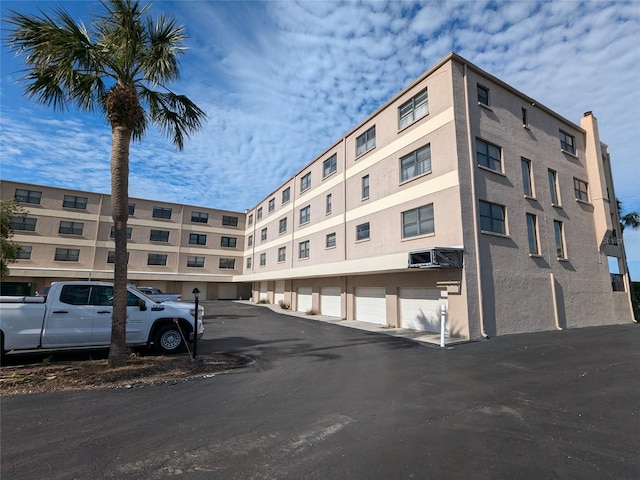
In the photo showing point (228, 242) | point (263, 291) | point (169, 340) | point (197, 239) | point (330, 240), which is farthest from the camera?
point (228, 242)

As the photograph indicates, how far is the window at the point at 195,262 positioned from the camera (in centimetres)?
4260

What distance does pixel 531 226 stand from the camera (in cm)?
1709

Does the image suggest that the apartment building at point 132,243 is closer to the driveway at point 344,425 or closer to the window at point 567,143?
the window at point 567,143

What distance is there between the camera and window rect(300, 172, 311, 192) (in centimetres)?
2812

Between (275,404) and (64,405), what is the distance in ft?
11.7

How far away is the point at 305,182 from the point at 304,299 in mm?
9978

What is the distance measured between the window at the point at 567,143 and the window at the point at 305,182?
57.0 ft

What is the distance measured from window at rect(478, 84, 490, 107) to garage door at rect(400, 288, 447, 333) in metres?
9.59

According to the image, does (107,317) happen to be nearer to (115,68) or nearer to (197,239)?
(115,68)

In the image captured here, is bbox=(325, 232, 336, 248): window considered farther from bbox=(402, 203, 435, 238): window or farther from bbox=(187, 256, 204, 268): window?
bbox=(187, 256, 204, 268): window

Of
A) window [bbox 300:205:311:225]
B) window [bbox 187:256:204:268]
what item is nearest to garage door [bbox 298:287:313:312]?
window [bbox 300:205:311:225]

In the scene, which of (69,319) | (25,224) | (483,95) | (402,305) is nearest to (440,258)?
(402,305)


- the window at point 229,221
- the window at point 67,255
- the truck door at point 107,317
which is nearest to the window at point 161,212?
the window at point 229,221

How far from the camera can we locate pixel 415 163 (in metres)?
16.7
